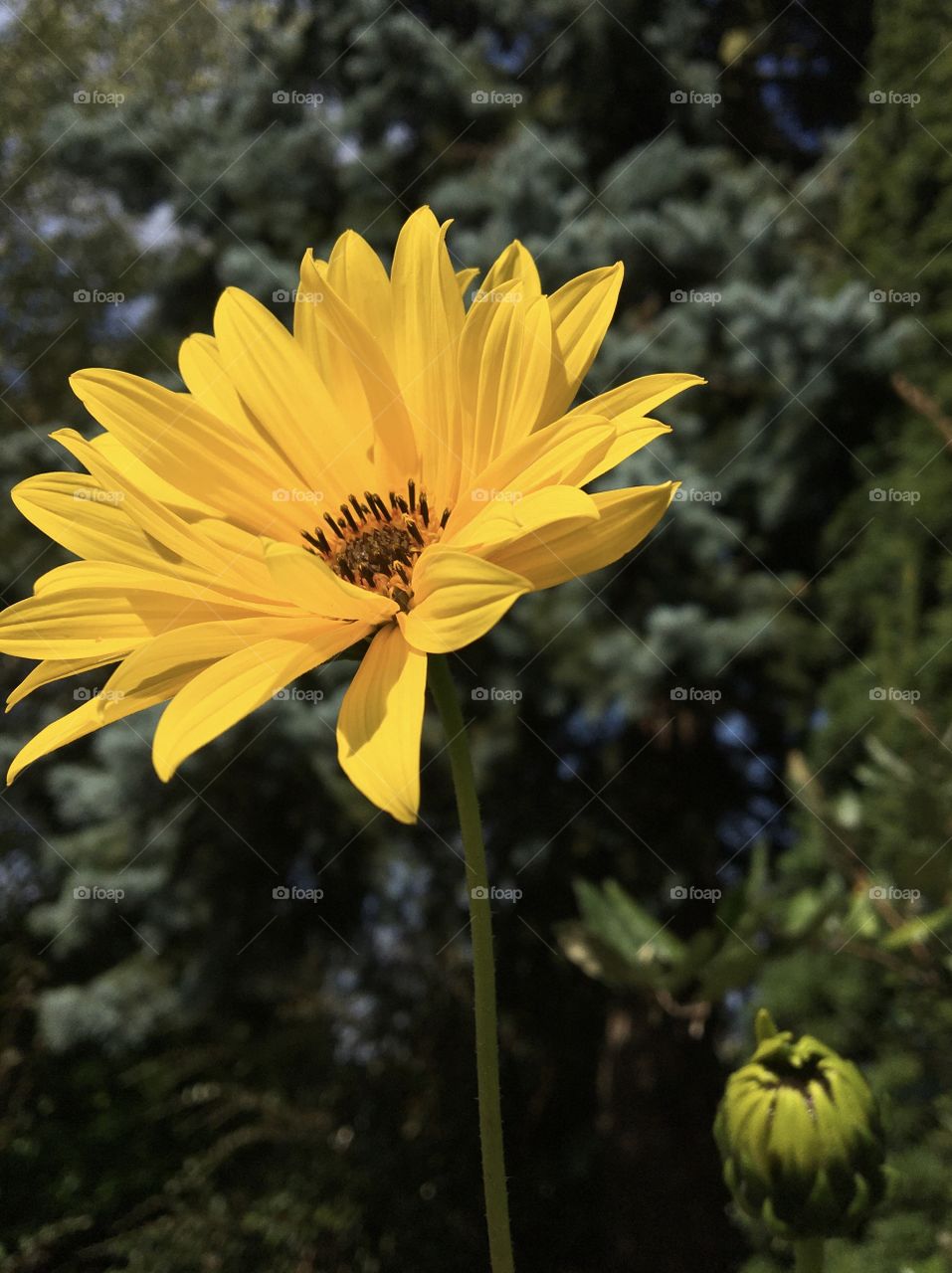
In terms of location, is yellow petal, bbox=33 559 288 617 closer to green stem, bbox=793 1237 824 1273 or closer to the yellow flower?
the yellow flower

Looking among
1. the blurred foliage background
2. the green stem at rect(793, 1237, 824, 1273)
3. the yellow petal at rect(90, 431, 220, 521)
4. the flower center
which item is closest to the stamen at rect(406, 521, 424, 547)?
the flower center

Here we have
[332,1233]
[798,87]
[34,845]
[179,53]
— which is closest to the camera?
[332,1233]

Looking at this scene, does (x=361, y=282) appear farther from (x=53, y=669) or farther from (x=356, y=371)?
(x=53, y=669)

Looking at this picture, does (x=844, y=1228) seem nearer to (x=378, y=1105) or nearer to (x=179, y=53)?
(x=378, y=1105)

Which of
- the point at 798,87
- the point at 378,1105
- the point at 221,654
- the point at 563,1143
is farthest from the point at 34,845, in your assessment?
the point at 798,87

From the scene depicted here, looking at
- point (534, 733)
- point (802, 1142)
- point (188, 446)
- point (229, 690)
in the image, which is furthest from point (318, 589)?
point (534, 733)

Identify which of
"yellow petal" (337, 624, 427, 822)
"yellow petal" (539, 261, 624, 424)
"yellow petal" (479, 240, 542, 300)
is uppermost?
"yellow petal" (479, 240, 542, 300)

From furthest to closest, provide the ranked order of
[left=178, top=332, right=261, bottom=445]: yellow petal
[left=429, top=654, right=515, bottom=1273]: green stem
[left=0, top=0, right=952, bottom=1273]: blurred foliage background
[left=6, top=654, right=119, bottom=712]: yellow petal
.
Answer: [left=0, top=0, right=952, bottom=1273]: blurred foliage background → [left=178, top=332, right=261, bottom=445]: yellow petal → [left=6, top=654, right=119, bottom=712]: yellow petal → [left=429, top=654, right=515, bottom=1273]: green stem
